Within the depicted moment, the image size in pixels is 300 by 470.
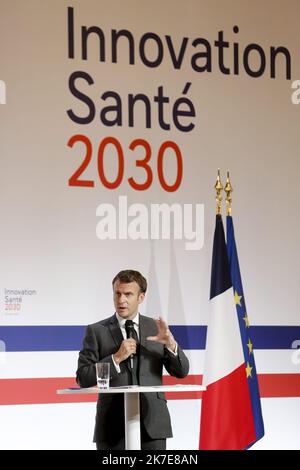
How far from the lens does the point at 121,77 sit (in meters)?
6.59

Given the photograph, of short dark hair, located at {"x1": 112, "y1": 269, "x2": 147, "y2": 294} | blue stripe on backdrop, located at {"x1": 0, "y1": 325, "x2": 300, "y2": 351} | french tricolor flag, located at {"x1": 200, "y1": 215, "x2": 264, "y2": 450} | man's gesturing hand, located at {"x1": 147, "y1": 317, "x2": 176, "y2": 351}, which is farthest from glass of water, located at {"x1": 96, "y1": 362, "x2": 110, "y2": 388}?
french tricolor flag, located at {"x1": 200, "y1": 215, "x2": 264, "y2": 450}

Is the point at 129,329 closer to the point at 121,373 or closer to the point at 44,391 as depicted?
the point at 121,373

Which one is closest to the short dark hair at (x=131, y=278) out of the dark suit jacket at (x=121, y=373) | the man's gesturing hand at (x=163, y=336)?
the dark suit jacket at (x=121, y=373)

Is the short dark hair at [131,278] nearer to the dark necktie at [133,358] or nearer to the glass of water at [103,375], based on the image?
the dark necktie at [133,358]

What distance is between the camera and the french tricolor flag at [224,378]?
21.2 ft

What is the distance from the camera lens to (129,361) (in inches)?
220

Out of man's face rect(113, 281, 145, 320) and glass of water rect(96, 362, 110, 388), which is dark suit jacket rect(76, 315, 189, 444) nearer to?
man's face rect(113, 281, 145, 320)

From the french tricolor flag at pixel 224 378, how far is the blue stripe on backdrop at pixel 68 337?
150mm

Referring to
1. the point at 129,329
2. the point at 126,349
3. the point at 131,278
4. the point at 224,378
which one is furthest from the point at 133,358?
the point at 224,378

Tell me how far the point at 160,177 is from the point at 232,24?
1.21 metres

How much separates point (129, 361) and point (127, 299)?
13.7 inches

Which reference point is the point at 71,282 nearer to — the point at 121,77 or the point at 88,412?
the point at 88,412
